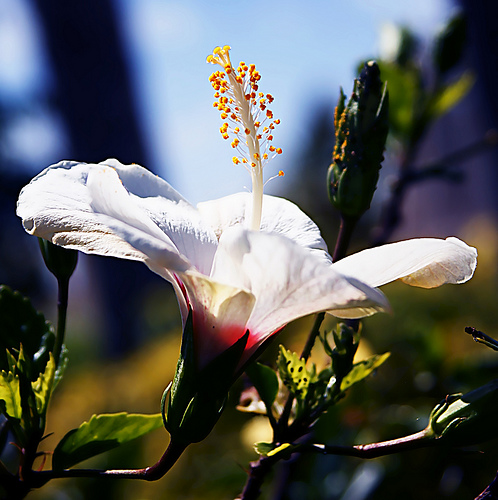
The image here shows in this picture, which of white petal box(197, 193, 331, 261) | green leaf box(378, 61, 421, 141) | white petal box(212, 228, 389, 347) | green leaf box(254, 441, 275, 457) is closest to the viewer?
white petal box(212, 228, 389, 347)

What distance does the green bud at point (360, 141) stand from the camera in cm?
54

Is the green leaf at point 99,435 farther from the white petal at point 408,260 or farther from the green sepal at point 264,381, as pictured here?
the white petal at point 408,260

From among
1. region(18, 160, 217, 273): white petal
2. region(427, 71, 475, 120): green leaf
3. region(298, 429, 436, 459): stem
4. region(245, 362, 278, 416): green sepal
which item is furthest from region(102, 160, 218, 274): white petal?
region(427, 71, 475, 120): green leaf

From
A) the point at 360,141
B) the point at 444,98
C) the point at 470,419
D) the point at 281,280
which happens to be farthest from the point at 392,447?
the point at 444,98

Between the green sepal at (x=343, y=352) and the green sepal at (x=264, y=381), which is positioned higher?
the green sepal at (x=343, y=352)

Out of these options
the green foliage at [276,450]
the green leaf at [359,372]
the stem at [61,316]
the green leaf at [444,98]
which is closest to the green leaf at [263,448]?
the green foliage at [276,450]

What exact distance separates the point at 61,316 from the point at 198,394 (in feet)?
0.61

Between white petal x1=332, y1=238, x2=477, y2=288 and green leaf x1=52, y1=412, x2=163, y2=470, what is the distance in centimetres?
22

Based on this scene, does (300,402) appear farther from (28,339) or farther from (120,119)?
(120,119)

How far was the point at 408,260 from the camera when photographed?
447mm

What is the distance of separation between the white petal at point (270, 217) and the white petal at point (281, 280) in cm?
17

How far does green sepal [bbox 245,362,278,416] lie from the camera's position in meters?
0.52

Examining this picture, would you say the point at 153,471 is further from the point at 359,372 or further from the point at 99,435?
the point at 359,372

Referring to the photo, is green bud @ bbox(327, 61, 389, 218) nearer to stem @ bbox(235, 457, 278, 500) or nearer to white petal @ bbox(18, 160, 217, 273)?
white petal @ bbox(18, 160, 217, 273)
